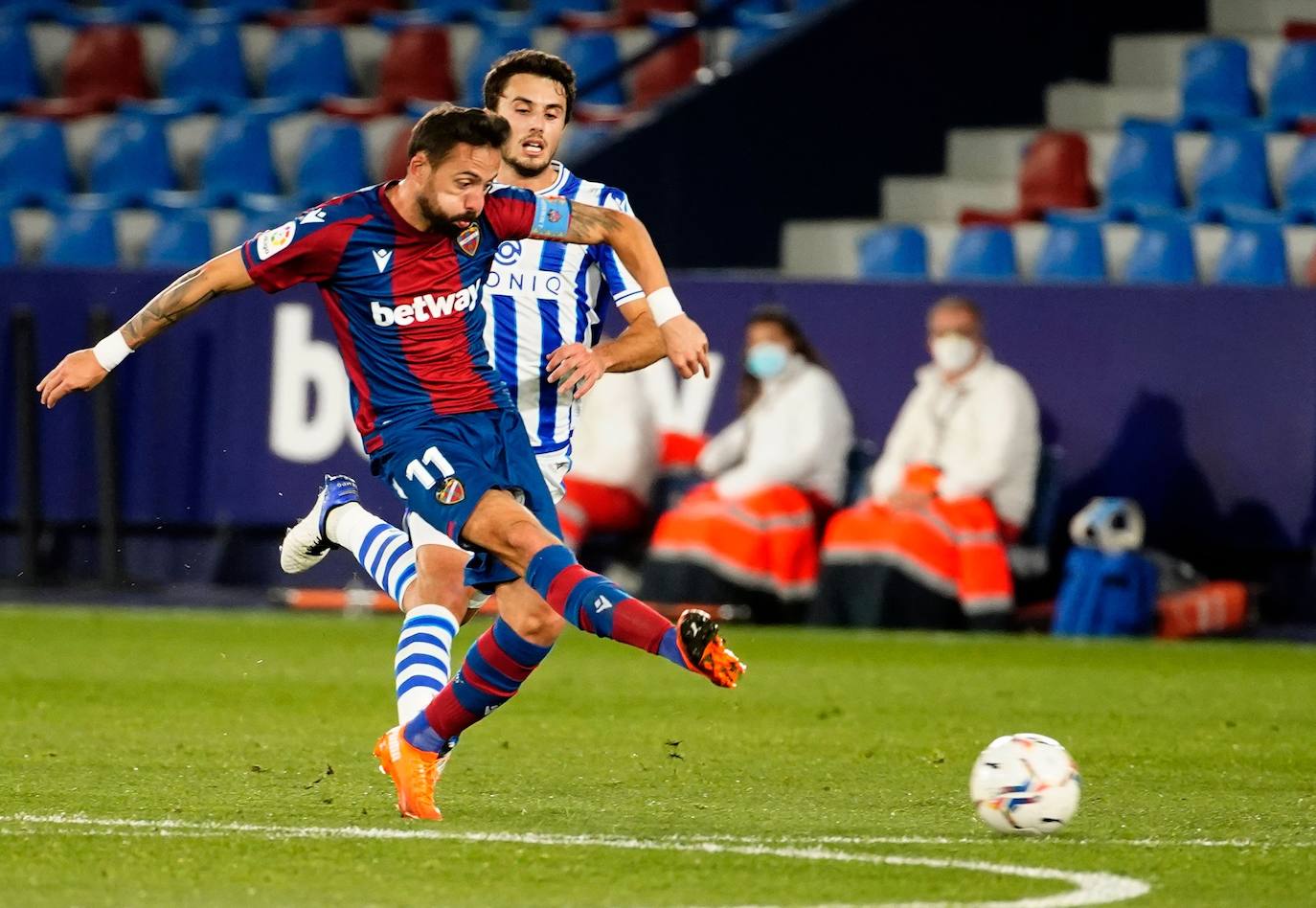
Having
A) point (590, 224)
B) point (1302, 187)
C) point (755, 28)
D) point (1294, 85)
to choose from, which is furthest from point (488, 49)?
point (590, 224)

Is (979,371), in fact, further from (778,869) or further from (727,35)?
(778,869)

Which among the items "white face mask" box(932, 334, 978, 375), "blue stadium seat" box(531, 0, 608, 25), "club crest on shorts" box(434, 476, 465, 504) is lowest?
"club crest on shorts" box(434, 476, 465, 504)

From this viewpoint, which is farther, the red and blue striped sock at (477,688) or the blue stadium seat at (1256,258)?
the blue stadium seat at (1256,258)

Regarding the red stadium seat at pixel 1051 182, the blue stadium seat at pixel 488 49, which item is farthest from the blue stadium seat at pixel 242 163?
the red stadium seat at pixel 1051 182

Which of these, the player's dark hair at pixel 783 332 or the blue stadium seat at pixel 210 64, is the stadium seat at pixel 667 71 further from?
the player's dark hair at pixel 783 332

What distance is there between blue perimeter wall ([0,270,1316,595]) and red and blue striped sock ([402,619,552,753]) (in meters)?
7.54

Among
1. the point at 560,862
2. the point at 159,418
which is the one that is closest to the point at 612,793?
the point at 560,862

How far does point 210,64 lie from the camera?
17.6 metres

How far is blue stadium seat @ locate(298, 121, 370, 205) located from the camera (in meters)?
16.4

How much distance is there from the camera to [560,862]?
545 centimetres

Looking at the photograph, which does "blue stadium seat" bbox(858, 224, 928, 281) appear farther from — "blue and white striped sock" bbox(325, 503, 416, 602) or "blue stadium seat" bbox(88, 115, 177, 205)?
"blue and white striped sock" bbox(325, 503, 416, 602)

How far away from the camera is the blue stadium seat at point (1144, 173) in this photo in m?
15.0

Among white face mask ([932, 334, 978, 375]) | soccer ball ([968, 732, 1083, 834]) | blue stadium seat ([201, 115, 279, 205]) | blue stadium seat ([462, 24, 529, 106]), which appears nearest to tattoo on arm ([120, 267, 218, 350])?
soccer ball ([968, 732, 1083, 834])

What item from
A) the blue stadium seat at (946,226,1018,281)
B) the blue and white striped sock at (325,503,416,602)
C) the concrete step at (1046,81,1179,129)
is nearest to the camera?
the blue and white striped sock at (325,503,416,602)
